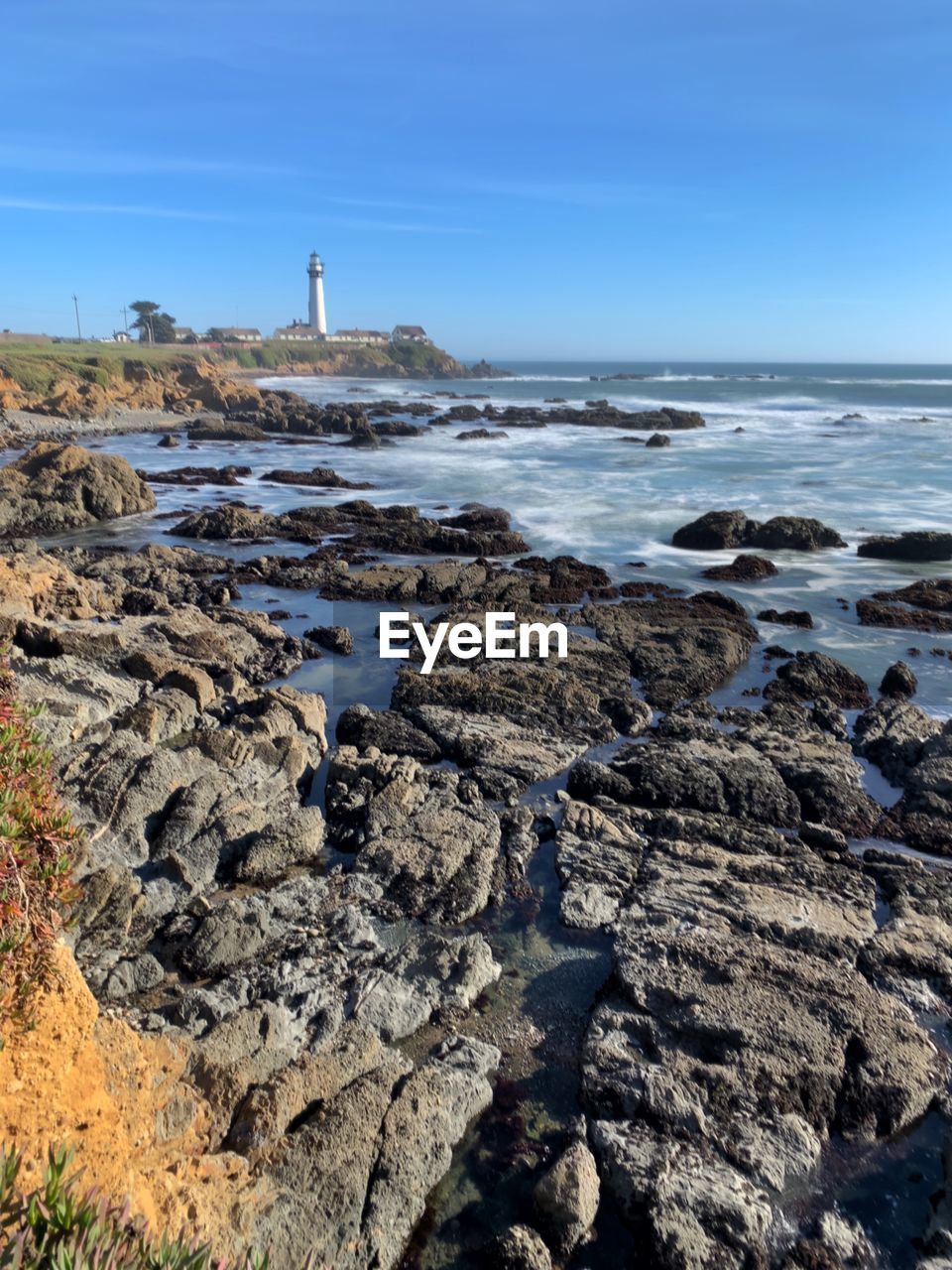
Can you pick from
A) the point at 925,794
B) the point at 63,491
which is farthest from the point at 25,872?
the point at 63,491

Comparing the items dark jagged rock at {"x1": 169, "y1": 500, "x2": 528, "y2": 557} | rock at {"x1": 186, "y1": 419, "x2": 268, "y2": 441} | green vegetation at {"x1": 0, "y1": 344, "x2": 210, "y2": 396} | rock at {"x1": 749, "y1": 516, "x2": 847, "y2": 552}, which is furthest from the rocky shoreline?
green vegetation at {"x1": 0, "y1": 344, "x2": 210, "y2": 396}

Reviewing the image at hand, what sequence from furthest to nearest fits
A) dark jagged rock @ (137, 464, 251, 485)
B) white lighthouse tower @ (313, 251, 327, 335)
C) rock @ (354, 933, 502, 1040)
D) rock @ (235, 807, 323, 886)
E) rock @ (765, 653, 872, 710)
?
white lighthouse tower @ (313, 251, 327, 335) < dark jagged rock @ (137, 464, 251, 485) < rock @ (765, 653, 872, 710) < rock @ (235, 807, 323, 886) < rock @ (354, 933, 502, 1040)

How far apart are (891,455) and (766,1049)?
52226 millimetres

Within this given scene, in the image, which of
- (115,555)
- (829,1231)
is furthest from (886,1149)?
(115,555)

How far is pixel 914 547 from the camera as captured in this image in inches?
1004

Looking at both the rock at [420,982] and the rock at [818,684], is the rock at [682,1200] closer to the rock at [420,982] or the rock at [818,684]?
Answer: the rock at [420,982]

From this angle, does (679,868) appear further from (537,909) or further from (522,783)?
(522,783)

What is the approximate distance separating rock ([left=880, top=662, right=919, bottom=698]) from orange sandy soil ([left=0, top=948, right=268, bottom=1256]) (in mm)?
13645

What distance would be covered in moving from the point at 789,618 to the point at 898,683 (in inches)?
174

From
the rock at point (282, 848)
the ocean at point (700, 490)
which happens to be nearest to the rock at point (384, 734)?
the rock at point (282, 848)

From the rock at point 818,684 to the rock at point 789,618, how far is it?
3.41 m

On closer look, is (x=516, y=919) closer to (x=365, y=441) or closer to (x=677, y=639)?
(x=677, y=639)

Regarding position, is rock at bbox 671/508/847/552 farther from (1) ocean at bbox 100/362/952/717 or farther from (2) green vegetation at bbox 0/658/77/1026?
(2) green vegetation at bbox 0/658/77/1026

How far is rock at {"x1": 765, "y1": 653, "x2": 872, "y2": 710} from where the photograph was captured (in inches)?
590
